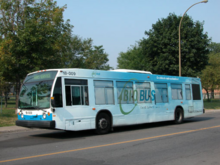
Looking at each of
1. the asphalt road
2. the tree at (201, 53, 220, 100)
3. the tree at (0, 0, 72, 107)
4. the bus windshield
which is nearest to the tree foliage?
the tree at (0, 0, 72, 107)

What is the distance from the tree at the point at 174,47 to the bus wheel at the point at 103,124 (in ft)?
67.0

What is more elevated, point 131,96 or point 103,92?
point 103,92

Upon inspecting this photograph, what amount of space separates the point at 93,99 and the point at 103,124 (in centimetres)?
122

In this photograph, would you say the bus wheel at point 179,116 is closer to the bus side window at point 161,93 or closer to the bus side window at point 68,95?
the bus side window at point 161,93

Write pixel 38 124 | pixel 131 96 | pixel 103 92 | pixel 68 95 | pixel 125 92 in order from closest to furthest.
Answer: pixel 38 124
pixel 68 95
pixel 103 92
pixel 125 92
pixel 131 96

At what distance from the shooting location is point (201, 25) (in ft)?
105

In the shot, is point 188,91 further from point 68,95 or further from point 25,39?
point 25,39

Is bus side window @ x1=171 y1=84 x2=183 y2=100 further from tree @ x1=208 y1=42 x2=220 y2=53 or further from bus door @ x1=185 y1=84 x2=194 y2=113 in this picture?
tree @ x1=208 y1=42 x2=220 y2=53

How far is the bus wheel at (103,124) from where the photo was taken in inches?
464

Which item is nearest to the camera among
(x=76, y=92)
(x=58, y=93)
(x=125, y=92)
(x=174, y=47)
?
(x=58, y=93)

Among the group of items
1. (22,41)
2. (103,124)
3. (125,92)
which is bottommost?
(103,124)

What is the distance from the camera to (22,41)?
19.0 metres

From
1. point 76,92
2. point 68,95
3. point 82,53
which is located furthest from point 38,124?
point 82,53

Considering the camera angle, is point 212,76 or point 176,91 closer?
point 176,91
